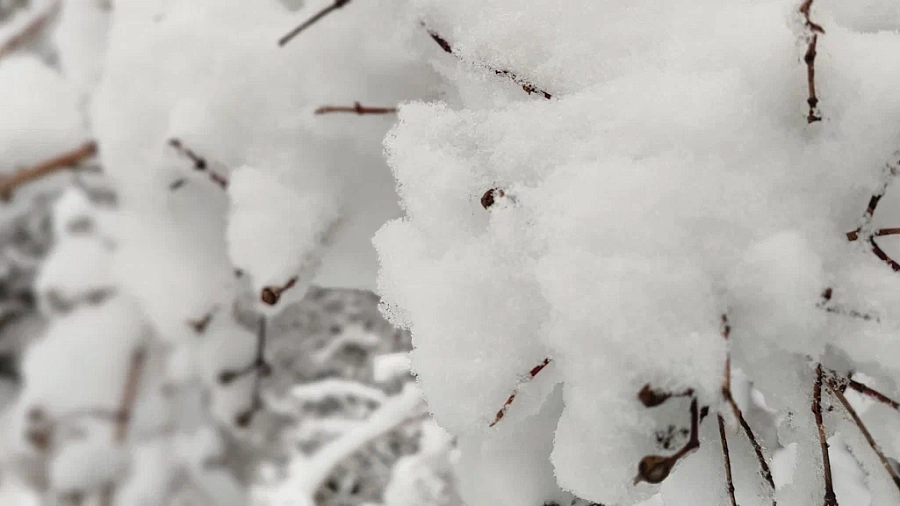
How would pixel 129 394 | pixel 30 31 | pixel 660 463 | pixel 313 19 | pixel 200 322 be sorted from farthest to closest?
pixel 129 394, pixel 30 31, pixel 200 322, pixel 313 19, pixel 660 463

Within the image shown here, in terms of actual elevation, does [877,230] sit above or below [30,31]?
above

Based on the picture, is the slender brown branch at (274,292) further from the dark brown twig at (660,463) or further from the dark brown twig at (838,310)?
the dark brown twig at (838,310)

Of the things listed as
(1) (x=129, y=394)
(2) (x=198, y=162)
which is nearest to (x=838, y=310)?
(2) (x=198, y=162)

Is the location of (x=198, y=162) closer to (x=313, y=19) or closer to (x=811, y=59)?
(x=313, y=19)

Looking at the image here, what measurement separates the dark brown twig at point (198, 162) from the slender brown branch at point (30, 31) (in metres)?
1.26

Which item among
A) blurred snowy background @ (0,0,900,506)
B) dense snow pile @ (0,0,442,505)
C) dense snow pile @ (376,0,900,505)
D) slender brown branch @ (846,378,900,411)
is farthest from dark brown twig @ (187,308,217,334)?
slender brown branch @ (846,378,900,411)

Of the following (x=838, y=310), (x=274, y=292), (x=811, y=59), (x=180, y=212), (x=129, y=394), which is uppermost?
(x=811, y=59)

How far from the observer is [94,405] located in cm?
202

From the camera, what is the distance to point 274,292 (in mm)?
751

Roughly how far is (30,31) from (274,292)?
1.69m

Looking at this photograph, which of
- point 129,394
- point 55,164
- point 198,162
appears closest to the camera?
point 198,162

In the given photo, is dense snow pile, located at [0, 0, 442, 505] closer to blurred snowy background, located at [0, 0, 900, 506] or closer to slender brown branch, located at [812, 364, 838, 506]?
blurred snowy background, located at [0, 0, 900, 506]

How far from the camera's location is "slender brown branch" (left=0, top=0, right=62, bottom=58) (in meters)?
1.75

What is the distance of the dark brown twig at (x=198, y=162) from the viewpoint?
0.87 m
